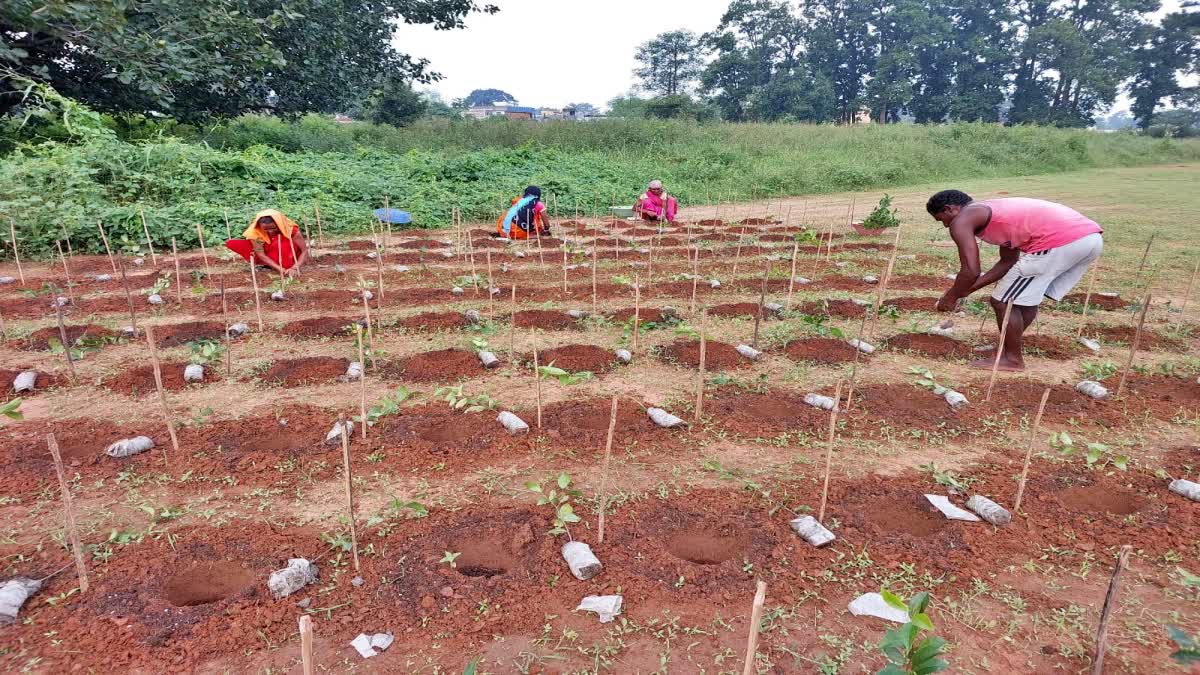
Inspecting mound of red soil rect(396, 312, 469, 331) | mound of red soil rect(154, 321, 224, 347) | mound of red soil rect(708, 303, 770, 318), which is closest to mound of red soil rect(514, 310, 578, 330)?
mound of red soil rect(396, 312, 469, 331)

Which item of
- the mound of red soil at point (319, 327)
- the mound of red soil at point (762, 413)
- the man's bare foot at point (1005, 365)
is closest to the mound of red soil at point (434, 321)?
the mound of red soil at point (319, 327)

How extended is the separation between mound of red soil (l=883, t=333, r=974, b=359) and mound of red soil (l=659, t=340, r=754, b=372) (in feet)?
4.19

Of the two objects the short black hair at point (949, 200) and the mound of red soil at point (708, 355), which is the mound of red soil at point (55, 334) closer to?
the mound of red soil at point (708, 355)

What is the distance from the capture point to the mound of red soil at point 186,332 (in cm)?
487

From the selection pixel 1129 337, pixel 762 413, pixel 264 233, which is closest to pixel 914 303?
pixel 1129 337

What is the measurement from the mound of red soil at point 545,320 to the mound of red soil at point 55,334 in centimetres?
318

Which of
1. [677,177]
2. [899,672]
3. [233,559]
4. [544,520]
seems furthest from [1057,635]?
[677,177]

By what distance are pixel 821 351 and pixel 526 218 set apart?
5627 mm

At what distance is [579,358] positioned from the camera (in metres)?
4.54

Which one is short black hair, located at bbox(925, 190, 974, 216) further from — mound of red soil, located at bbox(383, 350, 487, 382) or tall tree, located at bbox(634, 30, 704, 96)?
tall tree, located at bbox(634, 30, 704, 96)

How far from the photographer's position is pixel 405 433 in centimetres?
344

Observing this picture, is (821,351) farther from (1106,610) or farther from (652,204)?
(652,204)

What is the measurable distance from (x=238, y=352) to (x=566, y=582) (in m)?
3.56

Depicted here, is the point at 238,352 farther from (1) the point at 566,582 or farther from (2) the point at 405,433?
(1) the point at 566,582
